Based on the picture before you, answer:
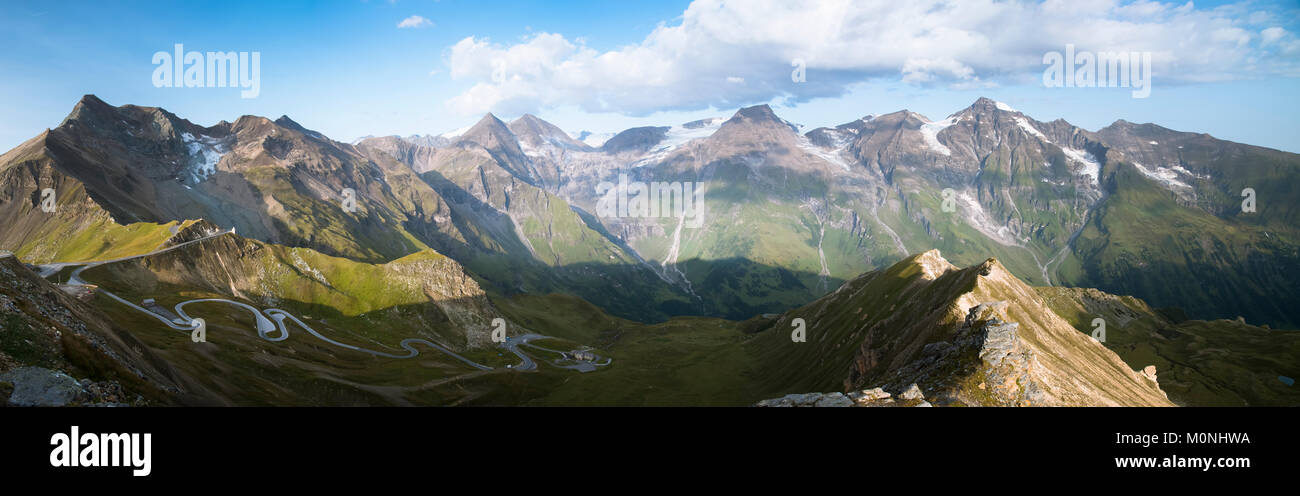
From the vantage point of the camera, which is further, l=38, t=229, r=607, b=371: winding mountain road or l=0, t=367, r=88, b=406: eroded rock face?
l=38, t=229, r=607, b=371: winding mountain road

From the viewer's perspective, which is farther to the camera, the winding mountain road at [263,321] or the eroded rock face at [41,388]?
the winding mountain road at [263,321]

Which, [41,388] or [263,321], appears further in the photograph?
[263,321]

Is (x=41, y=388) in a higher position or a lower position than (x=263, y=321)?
higher

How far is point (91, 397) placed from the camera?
39438 mm
